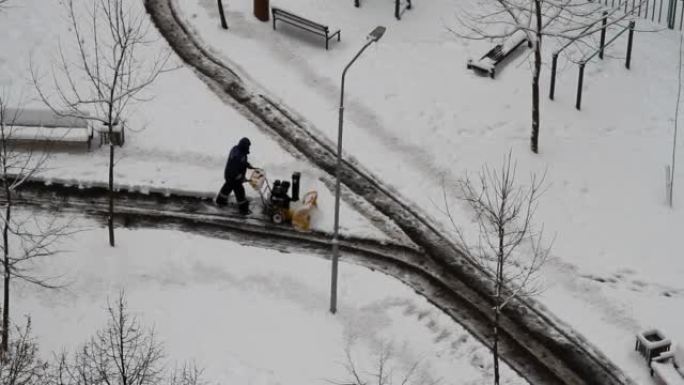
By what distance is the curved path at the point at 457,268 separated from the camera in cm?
2116

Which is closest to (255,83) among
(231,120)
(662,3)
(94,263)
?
(231,120)

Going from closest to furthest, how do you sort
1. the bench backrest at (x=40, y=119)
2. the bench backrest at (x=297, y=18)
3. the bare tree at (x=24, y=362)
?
the bare tree at (x=24, y=362), the bench backrest at (x=40, y=119), the bench backrest at (x=297, y=18)

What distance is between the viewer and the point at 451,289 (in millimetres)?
22828

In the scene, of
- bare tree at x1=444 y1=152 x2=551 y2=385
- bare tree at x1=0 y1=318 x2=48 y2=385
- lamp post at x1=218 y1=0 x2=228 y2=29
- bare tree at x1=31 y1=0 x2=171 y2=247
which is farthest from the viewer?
lamp post at x1=218 y1=0 x2=228 y2=29

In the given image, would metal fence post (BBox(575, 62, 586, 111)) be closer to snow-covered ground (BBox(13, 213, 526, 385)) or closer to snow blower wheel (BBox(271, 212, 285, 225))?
snow-covered ground (BBox(13, 213, 526, 385))

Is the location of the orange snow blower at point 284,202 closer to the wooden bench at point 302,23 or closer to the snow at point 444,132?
the snow at point 444,132

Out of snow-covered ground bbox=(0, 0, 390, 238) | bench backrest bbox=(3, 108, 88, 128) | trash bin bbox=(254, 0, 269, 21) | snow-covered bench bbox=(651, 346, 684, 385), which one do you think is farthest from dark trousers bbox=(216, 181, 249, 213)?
snow-covered bench bbox=(651, 346, 684, 385)

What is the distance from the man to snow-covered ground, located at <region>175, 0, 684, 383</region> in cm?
340

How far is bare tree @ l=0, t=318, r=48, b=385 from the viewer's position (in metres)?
17.6

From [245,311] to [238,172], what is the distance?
350 cm

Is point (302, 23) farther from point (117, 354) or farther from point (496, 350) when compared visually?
point (496, 350)

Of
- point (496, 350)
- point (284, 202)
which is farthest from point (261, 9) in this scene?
point (496, 350)

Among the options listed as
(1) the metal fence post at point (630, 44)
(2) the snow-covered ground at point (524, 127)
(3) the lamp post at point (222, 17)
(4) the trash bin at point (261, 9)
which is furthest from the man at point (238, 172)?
(1) the metal fence post at point (630, 44)

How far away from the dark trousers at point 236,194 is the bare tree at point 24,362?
5.45 m
